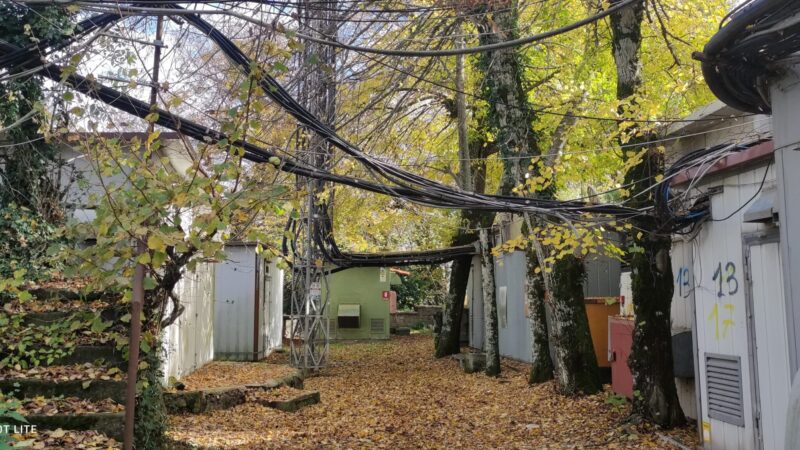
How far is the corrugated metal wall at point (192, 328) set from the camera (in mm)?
11766

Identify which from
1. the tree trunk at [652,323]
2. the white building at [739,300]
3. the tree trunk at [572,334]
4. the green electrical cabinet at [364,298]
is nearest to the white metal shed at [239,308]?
the tree trunk at [572,334]

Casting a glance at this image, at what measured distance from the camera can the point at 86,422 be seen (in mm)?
6430

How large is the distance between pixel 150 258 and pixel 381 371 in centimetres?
1287

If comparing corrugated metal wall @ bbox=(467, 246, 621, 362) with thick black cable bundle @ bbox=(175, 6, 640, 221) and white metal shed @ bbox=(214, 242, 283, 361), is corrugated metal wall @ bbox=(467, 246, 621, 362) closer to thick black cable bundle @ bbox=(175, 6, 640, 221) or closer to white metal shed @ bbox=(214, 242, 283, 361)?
white metal shed @ bbox=(214, 242, 283, 361)

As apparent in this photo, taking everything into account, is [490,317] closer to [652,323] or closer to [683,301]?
[683,301]

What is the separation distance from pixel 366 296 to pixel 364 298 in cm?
12

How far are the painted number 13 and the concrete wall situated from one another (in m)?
21.2

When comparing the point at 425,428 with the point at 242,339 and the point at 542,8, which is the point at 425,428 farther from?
the point at 242,339

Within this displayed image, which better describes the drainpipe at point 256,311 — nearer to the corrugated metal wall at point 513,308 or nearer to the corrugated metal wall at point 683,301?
the corrugated metal wall at point 513,308

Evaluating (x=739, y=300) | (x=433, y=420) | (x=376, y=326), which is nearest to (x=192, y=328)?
(x=433, y=420)

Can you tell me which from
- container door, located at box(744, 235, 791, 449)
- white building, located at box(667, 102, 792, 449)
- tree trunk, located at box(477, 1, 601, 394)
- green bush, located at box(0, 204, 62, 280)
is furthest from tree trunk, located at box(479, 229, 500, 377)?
container door, located at box(744, 235, 791, 449)

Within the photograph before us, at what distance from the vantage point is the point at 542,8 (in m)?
12.4

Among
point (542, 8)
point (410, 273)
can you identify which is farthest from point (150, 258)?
point (410, 273)

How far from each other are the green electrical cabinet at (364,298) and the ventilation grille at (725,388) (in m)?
21.0
